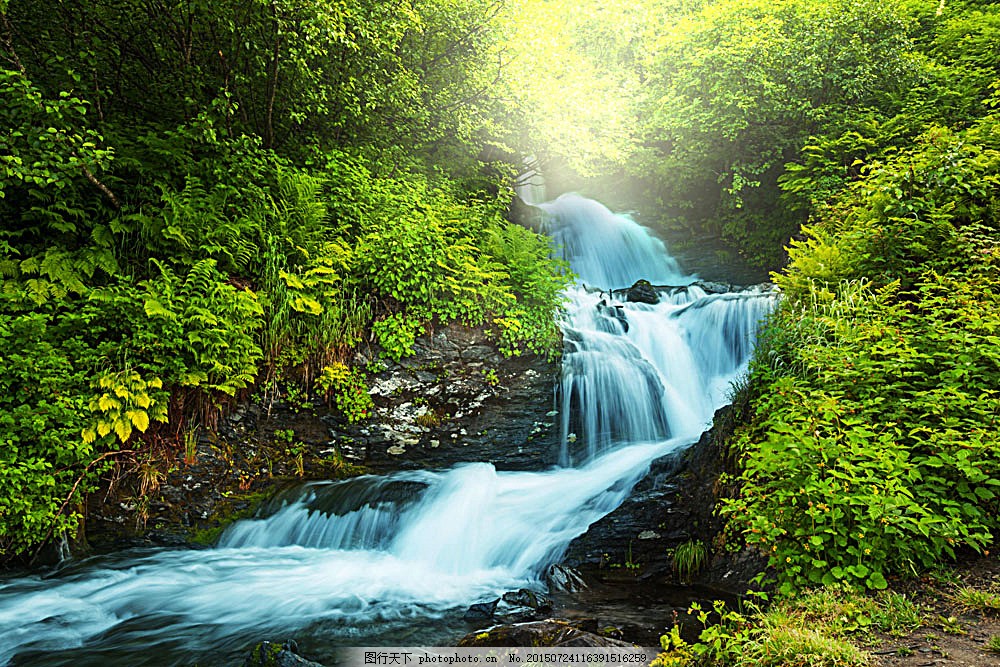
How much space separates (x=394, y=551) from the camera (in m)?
5.48

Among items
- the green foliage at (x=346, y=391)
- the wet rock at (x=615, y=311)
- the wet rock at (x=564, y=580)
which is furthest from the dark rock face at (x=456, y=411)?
the wet rock at (x=564, y=580)

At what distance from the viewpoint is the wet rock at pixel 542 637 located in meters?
3.10

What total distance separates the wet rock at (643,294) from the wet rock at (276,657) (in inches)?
333

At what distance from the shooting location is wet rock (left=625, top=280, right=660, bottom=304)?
1055 cm

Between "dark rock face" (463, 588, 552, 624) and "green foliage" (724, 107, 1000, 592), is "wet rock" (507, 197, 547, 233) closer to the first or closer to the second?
"green foliage" (724, 107, 1000, 592)

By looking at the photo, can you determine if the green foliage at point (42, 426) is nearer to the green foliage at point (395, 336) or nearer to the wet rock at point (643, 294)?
the green foliage at point (395, 336)

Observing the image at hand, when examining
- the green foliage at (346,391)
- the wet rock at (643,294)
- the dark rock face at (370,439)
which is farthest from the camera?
the wet rock at (643,294)

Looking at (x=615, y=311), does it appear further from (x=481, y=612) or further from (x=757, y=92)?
(x=481, y=612)

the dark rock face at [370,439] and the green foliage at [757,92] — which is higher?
the green foliage at [757,92]

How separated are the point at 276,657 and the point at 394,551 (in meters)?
2.08

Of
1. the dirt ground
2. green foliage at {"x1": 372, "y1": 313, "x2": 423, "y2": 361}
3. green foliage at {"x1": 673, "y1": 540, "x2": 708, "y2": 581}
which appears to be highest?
green foliage at {"x1": 372, "y1": 313, "x2": 423, "y2": 361}

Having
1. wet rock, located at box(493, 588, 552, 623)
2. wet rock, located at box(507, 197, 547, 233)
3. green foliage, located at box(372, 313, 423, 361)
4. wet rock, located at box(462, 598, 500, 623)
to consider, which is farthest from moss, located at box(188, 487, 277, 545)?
wet rock, located at box(507, 197, 547, 233)

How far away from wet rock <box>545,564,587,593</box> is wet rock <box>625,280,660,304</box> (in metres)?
6.74

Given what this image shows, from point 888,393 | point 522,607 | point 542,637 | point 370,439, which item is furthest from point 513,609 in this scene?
point 370,439
